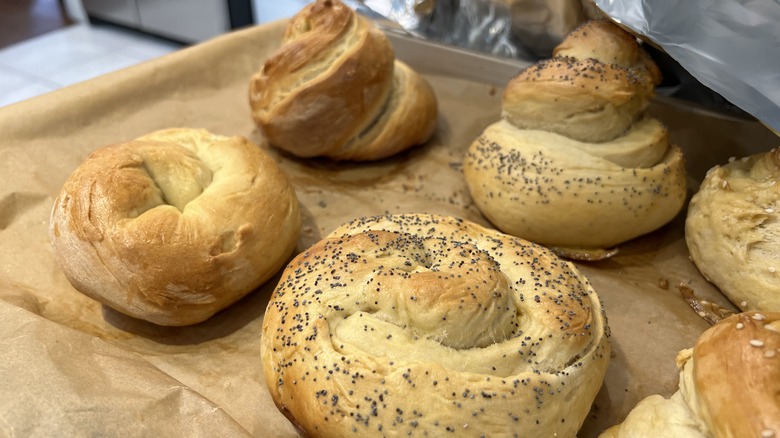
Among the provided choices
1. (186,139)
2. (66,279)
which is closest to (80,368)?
(66,279)

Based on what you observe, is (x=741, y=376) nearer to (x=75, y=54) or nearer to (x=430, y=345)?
(x=430, y=345)

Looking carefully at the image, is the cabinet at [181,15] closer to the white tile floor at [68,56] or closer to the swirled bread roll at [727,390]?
the white tile floor at [68,56]

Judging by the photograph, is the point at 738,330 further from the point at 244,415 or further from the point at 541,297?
the point at 244,415

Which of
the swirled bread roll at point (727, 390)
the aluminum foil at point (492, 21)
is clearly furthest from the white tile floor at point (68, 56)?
the swirled bread roll at point (727, 390)

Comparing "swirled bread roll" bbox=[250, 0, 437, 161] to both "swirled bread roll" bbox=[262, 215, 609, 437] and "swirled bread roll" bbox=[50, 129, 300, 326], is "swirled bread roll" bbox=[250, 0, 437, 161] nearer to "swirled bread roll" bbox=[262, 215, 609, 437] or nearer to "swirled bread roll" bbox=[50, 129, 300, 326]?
"swirled bread roll" bbox=[50, 129, 300, 326]

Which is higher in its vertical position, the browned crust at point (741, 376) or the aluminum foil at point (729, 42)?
the aluminum foil at point (729, 42)
